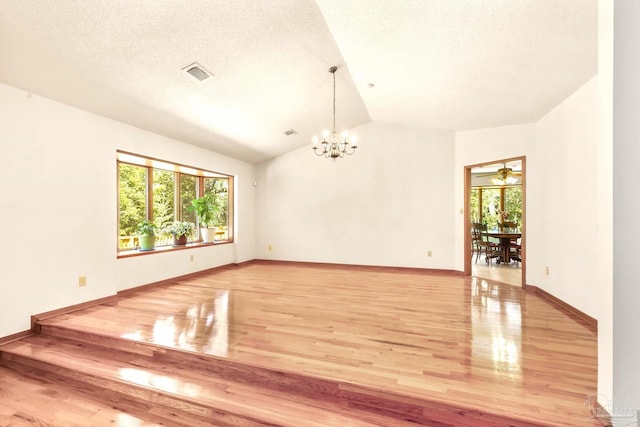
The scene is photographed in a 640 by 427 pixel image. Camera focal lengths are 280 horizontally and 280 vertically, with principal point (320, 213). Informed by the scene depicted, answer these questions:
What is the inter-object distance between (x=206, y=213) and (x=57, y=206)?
256 centimetres

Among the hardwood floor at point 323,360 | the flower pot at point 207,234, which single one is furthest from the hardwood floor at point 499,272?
Answer: the flower pot at point 207,234

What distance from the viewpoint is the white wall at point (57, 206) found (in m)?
2.78

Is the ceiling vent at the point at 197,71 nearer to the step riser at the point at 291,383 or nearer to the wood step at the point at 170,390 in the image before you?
the step riser at the point at 291,383

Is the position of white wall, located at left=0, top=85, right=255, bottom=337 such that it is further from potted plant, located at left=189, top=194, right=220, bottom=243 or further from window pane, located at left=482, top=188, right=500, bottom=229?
window pane, located at left=482, top=188, right=500, bottom=229

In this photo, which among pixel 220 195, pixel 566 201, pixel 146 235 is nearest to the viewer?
pixel 566 201

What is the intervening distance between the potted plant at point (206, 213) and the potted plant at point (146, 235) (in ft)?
3.53

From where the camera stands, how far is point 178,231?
5156 mm

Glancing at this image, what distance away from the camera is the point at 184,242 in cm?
522

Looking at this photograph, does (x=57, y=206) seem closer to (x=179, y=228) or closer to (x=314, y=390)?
(x=179, y=228)

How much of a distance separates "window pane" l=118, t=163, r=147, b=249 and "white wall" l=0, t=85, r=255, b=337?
0.54m

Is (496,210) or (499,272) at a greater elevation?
(496,210)

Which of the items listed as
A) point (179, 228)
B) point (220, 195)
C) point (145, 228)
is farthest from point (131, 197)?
point (220, 195)

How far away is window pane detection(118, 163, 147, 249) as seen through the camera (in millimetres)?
4410

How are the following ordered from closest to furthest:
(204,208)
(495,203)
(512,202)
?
(204,208) → (512,202) → (495,203)
